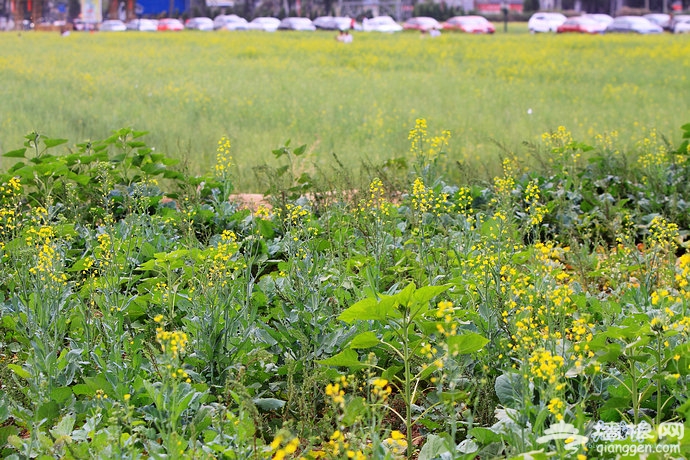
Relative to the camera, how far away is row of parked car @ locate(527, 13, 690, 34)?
35594 mm

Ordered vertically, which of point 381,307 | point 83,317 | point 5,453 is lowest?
point 5,453

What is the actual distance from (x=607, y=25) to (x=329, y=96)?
96.6 ft

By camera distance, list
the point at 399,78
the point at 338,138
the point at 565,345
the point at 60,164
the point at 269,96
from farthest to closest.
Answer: the point at 399,78 < the point at 269,96 < the point at 338,138 < the point at 60,164 < the point at 565,345

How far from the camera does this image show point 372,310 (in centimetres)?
247

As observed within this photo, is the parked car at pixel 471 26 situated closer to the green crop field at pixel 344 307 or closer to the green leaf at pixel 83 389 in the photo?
the green crop field at pixel 344 307

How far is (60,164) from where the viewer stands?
15.8ft

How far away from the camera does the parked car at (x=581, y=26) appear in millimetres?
36281

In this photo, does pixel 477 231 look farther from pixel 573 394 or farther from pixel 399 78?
pixel 399 78

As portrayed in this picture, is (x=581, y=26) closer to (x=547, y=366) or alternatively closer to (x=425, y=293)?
(x=425, y=293)

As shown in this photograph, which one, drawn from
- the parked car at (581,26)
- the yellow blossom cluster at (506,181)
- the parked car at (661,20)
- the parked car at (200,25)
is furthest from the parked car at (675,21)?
the yellow blossom cluster at (506,181)

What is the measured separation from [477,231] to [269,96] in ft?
28.7

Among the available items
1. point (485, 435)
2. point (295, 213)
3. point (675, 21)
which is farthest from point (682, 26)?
point (485, 435)

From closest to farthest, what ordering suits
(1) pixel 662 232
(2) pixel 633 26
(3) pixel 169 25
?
(1) pixel 662 232, (2) pixel 633 26, (3) pixel 169 25

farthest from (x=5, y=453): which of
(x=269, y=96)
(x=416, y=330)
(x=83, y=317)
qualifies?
(x=269, y=96)
